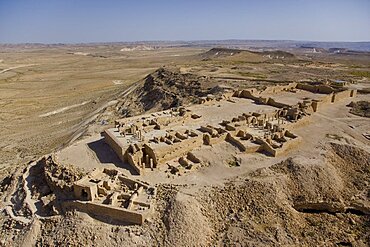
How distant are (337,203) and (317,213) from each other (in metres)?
1.26

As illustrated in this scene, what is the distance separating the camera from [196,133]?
78.4 feet

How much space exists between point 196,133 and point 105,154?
6322mm

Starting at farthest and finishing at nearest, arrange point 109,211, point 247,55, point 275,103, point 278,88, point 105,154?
point 247,55 < point 278,88 < point 275,103 < point 105,154 < point 109,211

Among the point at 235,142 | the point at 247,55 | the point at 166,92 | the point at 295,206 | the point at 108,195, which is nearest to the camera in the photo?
the point at 108,195

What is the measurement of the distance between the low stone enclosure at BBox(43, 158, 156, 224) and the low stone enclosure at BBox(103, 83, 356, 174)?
1574 mm

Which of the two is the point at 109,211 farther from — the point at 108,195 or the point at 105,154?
the point at 105,154

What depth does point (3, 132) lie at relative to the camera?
4019 cm

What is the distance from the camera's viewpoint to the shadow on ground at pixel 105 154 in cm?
2090

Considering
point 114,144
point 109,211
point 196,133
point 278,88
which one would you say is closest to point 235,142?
point 196,133

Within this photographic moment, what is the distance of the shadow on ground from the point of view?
A: 20898mm

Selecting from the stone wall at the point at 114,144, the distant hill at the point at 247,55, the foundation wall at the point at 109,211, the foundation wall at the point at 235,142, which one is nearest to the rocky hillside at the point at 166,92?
the foundation wall at the point at 235,142

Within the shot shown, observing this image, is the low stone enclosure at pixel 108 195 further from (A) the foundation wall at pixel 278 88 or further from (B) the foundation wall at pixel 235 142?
(A) the foundation wall at pixel 278 88

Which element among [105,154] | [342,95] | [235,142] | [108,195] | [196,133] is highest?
[196,133]

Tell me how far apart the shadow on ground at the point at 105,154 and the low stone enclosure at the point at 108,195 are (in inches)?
39.2
